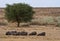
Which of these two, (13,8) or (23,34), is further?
(13,8)

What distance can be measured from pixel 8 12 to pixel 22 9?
325 cm

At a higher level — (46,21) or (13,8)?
(13,8)

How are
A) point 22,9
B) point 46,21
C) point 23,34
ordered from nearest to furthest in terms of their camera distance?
1. point 23,34
2. point 22,9
3. point 46,21

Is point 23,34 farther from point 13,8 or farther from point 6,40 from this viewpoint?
point 13,8

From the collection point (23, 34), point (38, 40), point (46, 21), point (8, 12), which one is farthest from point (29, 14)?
point (38, 40)

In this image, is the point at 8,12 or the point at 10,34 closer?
the point at 10,34

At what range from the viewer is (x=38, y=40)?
25.6m

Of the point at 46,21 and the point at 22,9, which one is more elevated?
the point at 22,9

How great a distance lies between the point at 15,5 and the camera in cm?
4944

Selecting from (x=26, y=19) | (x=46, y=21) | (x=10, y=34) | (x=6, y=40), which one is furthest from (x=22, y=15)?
(x=6, y=40)

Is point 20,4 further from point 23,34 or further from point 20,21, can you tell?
point 23,34

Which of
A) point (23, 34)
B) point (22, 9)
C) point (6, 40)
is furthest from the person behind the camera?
point (22, 9)

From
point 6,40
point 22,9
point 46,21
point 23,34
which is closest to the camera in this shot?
point 6,40

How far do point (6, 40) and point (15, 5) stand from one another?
2431cm
